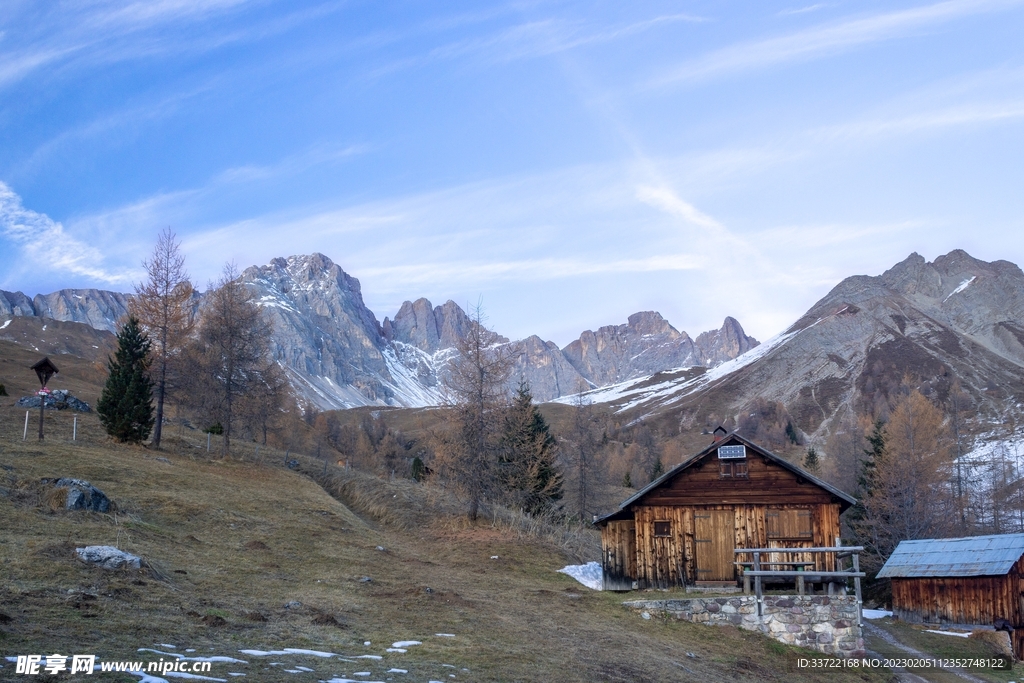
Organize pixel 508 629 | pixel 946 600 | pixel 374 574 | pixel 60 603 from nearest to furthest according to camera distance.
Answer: pixel 60 603 → pixel 508 629 → pixel 374 574 → pixel 946 600

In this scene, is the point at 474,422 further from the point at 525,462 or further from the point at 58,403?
the point at 58,403

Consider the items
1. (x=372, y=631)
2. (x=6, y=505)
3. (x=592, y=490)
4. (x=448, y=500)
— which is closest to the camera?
(x=372, y=631)

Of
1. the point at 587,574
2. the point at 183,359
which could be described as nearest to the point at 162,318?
the point at 183,359

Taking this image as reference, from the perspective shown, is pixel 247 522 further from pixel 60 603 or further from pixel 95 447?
pixel 60 603

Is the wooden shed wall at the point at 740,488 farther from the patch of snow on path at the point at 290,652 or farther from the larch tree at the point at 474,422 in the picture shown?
the patch of snow on path at the point at 290,652

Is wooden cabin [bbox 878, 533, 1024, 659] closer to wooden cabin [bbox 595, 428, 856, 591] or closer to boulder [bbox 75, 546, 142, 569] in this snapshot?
wooden cabin [bbox 595, 428, 856, 591]

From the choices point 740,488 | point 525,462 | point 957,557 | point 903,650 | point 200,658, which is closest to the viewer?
point 200,658

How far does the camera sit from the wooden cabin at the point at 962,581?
35250 millimetres

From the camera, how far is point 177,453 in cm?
Answer: 4506

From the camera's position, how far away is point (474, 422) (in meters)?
39.7

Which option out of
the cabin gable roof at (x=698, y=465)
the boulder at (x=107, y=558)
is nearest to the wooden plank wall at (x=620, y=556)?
the cabin gable roof at (x=698, y=465)

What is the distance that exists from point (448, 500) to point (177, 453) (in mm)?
15740

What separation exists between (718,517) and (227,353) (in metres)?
30.7

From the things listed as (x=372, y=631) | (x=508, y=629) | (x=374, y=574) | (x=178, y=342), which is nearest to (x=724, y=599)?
(x=508, y=629)
